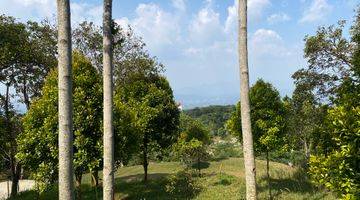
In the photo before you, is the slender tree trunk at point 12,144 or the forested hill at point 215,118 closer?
the slender tree trunk at point 12,144

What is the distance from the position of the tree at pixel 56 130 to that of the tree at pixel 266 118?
27.9ft

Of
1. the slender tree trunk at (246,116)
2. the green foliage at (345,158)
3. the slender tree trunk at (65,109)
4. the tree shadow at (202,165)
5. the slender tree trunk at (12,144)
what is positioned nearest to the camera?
the slender tree trunk at (65,109)

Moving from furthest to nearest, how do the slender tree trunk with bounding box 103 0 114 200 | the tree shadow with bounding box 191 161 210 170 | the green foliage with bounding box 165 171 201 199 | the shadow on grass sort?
the tree shadow with bounding box 191 161 210 170
the green foliage with bounding box 165 171 201 199
the shadow on grass
the slender tree trunk with bounding box 103 0 114 200

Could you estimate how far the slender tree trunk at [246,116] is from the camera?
10156 mm

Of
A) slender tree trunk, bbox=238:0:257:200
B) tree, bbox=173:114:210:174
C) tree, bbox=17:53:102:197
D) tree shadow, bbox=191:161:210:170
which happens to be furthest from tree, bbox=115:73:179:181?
slender tree trunk, bbox=238:0:257:200

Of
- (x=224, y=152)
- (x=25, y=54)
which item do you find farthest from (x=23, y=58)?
(x=224, y=152)

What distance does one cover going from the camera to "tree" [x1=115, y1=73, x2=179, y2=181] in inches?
1133

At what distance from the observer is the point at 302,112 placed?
28938 millimetres

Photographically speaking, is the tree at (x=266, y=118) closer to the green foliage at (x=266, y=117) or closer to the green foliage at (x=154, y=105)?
the green foliage at (x=266, y=117)

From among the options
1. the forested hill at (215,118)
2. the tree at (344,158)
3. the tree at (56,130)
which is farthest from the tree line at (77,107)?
the forested hill at (215,118)

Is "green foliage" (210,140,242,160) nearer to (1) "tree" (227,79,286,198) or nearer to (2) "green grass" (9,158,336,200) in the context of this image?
(2) "green grass" (9,158,336,200)

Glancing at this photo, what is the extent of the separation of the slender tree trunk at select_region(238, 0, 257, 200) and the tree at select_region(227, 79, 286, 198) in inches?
490

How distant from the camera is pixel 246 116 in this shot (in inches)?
403

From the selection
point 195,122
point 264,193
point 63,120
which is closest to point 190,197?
point 264,193
